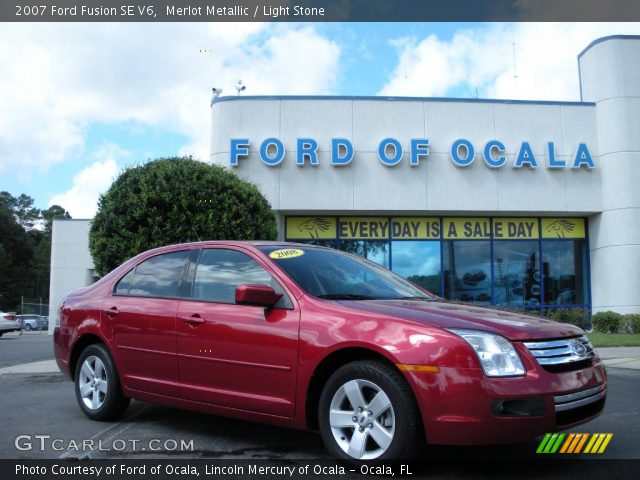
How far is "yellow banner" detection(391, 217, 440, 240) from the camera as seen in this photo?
19531 millimetres

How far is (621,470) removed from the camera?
149 inches

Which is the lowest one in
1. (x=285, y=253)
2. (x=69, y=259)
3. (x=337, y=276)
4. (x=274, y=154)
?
(x=337, y=276)

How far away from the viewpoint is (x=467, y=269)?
19688 millimetres

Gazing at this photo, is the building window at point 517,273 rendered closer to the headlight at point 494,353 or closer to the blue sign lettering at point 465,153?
the blue sign lettering at point 465,153

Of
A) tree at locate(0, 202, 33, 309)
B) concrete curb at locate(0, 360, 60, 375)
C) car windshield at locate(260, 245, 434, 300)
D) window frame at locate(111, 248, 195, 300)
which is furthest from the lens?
tree at locate(0, 202, 33, 309)

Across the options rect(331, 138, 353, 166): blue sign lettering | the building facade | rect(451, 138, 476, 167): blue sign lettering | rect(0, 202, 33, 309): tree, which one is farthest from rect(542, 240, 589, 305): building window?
rect(0, 202, 33, 309): tree

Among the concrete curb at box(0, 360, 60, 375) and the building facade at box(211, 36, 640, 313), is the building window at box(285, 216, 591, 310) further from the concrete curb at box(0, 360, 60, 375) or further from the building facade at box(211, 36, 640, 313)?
the concrete curb at box(0, 360, 60, 375)

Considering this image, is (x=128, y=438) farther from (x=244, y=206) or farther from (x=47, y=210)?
(x=47, y=210)

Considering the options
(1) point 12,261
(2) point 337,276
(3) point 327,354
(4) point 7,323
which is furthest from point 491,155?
(1) point 12,261

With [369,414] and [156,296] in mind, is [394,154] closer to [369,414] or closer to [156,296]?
[156,296]

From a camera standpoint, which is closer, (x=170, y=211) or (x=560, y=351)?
(x=560, y=351)

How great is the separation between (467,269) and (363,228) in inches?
145

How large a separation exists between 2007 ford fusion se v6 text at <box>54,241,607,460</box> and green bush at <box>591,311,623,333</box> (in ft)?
47.7

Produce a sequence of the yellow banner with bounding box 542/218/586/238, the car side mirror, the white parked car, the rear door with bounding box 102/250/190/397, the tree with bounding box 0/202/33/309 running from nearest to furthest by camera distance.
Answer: the car side mirror, the rear door with bounding box 102/250/190/397, the yellow banner with bounding box 542/218/586/238, the white parked car, the tree with bounding box 0/202/33/309
